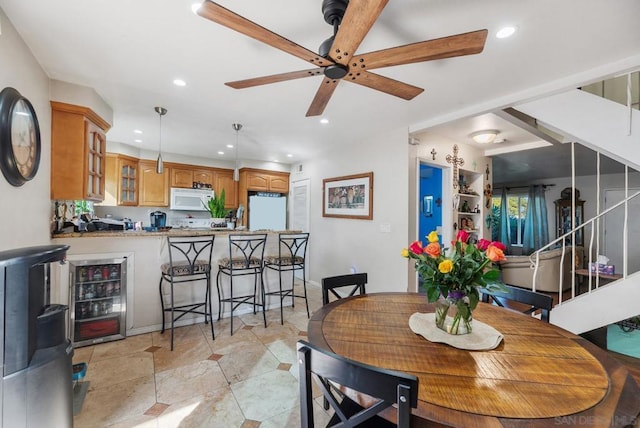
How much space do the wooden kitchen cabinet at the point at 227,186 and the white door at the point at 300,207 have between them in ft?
3.95

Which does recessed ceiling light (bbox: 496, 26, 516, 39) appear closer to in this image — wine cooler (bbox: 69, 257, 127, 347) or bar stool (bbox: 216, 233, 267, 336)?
bar stool (bbox: 216, 233, 267, 336)

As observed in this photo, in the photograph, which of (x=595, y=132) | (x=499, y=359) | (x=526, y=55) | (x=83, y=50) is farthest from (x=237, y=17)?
(x=595, y=132)

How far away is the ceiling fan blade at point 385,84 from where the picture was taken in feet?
5.56

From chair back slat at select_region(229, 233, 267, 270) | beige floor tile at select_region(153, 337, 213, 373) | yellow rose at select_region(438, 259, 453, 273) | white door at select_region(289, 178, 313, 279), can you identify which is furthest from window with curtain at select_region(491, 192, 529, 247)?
beige floor tile at select_region(153, 337, 213, 373)

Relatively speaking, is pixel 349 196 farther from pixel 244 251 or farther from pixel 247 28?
pixel 247 28

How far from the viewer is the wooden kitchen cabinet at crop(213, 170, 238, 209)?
217 inches

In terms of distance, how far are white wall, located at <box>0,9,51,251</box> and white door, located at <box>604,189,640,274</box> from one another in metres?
9.01

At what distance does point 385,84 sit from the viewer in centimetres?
179

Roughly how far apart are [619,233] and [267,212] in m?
7.43

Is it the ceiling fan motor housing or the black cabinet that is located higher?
the ceiling fan motor housing

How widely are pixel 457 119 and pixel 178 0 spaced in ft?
8.88

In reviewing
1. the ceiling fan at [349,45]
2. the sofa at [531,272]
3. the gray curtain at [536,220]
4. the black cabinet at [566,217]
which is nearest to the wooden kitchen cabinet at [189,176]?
the ceiling fan at [349,45]

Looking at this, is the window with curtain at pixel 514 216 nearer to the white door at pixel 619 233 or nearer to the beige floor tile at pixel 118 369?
the white door at pixel 619 233

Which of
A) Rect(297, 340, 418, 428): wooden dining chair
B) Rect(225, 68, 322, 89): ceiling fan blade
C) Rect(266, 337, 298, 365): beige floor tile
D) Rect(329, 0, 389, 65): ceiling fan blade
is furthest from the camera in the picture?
Rect(266, 337, 298, 365): beige floor tile
